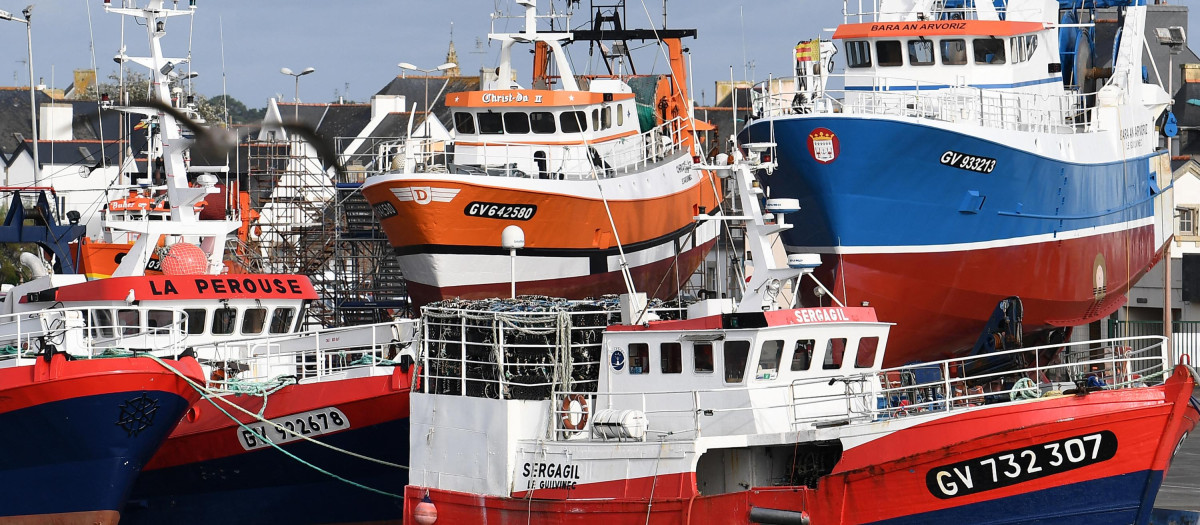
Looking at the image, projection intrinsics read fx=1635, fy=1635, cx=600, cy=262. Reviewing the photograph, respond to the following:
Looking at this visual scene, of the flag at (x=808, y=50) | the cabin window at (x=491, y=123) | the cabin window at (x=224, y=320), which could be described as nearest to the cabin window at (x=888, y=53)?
the flag at (x=808, y=50)

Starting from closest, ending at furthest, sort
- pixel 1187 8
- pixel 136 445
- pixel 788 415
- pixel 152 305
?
pixel 788 415 → pixel 136 445 → pixel 152 305 → pixel 1187 8

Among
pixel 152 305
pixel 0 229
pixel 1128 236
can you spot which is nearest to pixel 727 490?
pixel 152 305

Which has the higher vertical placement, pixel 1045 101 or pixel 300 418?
pixel 1045 101

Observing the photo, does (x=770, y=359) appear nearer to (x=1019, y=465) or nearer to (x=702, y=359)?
(x=702, y=359)

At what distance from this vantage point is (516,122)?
29.6m

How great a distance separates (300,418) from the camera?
2016 centimetres

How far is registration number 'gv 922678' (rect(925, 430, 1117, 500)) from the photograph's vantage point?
1516 cm

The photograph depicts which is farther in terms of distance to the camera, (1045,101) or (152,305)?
(1045,101)

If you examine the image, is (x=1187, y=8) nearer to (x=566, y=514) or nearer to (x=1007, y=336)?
(x=1007, y=336)

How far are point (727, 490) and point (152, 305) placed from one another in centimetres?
882

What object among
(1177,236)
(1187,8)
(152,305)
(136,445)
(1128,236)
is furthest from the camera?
(1187,8)

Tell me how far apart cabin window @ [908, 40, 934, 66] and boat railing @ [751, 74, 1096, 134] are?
396mm

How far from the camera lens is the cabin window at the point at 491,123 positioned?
29.6 meters

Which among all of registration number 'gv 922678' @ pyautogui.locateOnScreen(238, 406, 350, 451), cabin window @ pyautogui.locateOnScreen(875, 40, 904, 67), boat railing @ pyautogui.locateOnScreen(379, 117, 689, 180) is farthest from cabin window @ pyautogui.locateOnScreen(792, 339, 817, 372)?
cabin window @ pyautogui.locateOnScreen(875, 40, 904, 67)
